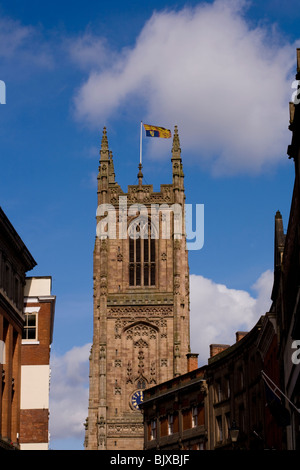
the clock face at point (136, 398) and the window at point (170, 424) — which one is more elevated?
the clock face at point (136, 398)

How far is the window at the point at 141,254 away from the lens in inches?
4651

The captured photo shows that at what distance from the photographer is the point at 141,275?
118m

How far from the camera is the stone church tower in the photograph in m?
110

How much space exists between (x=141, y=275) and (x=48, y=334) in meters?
65.9

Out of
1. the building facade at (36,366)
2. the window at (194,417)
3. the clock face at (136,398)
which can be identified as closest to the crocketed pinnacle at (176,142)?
the clock face at (136,398)

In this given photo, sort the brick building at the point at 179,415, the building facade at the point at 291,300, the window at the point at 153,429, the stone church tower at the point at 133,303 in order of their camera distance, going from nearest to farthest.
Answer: the building facade at the point at 291,300
the brick building at the point at 179,415
the window at the point at 153,429
the stone church tower at the point at 133,303

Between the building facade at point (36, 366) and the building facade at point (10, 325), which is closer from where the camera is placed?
the building facade at point (10, 325)

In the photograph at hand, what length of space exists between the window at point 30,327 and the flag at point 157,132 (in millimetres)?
66621

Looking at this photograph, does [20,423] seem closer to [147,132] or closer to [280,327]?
[280,327]

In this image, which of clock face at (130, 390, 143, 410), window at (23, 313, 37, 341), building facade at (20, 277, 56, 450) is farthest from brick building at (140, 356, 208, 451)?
clock face at (130, 390, 143, 410)

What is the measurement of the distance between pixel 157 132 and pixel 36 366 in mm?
68929

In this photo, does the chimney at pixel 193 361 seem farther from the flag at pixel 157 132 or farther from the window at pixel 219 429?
the flag at pixel 157 132

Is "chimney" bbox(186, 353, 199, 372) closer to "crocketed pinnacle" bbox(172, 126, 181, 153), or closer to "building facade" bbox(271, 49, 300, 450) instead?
"building facade" bbox(271, 49, 300, 450)
